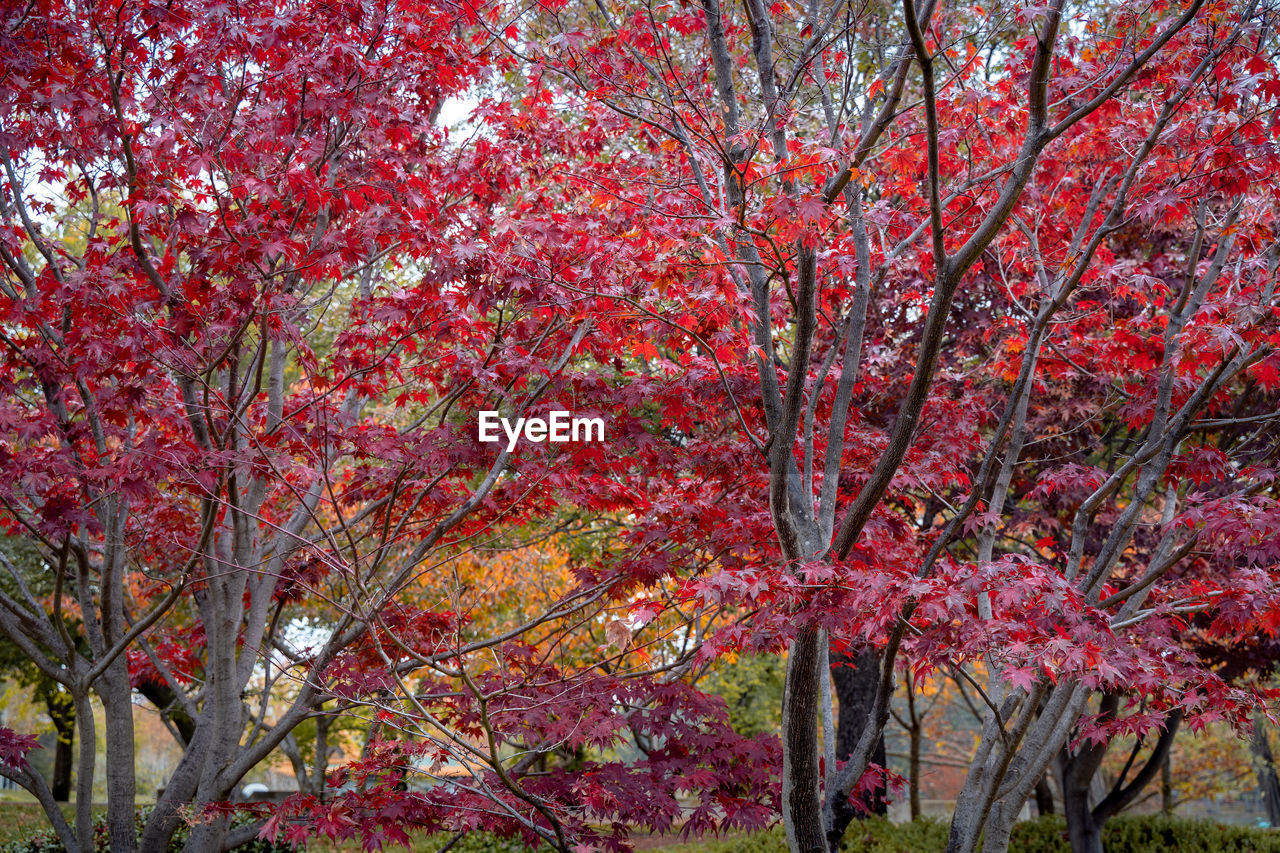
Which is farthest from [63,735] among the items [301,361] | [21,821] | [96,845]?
[301,361]

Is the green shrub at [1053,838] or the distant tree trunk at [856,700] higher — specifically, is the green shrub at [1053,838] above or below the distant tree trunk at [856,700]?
below

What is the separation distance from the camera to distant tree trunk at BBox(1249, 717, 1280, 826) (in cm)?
1544

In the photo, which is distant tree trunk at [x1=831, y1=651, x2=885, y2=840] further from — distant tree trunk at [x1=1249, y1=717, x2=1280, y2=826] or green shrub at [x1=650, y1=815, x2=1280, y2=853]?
distant tree trunk at [x1=1249, y1=717, x2=1280, y2=826]

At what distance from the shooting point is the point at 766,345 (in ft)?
13.6

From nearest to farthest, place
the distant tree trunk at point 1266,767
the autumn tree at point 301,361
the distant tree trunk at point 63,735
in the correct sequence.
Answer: the autumn tree at point 301,361 → the distant tree trunk at point 63,735 → the distant tree trunk at point 1266,767

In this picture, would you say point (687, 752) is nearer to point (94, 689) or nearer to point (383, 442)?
point (383, 442)

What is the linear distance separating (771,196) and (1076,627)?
2325mm

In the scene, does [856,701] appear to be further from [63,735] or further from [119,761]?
[63,735]

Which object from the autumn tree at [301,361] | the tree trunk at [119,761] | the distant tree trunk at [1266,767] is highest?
the autumn tree at [301,361]

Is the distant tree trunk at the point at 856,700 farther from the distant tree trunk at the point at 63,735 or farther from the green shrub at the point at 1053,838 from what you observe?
the distant tree trunk at the point at 63,735

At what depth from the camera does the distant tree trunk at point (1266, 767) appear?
15.4 m

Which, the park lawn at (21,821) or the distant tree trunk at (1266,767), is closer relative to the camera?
the park lawn at (21,821)

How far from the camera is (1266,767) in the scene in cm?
1634

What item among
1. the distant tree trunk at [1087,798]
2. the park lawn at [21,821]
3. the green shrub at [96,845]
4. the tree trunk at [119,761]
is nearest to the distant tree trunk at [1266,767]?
the distant tree trunk at [1087,798]
